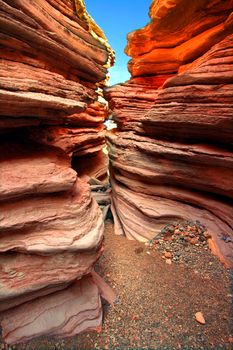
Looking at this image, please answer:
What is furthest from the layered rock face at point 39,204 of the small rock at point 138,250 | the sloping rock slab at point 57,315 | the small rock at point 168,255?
the small rock at point 168,255

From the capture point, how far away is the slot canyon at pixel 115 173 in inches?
121

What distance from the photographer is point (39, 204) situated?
341 cm

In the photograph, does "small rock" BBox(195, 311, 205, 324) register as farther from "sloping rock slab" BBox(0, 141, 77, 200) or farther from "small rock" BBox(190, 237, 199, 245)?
"sloping rock slab" BBox(0, 141, 77, 200)

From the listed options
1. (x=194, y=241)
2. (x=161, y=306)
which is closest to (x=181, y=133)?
(x=194, y=241)

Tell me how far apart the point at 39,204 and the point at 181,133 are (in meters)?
4.15

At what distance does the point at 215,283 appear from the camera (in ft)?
13.6

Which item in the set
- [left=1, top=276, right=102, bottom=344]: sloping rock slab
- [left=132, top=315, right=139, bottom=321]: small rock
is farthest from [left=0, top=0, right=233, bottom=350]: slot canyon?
[left=132, top=315, right=139, bottom=321]: small rock

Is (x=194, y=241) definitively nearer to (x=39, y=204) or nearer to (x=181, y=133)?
(x=181, y=133)

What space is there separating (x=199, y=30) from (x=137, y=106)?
3.22 meters

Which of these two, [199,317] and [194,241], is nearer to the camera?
[199,317]

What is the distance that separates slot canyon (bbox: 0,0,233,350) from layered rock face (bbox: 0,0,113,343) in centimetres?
2

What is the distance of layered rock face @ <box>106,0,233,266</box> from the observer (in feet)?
15.7

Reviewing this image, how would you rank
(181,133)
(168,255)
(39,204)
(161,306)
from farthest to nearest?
(181,133)
(168,255)
(161,306)
(39,204)

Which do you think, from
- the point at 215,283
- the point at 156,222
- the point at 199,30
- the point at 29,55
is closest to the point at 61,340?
the point at 215,283
